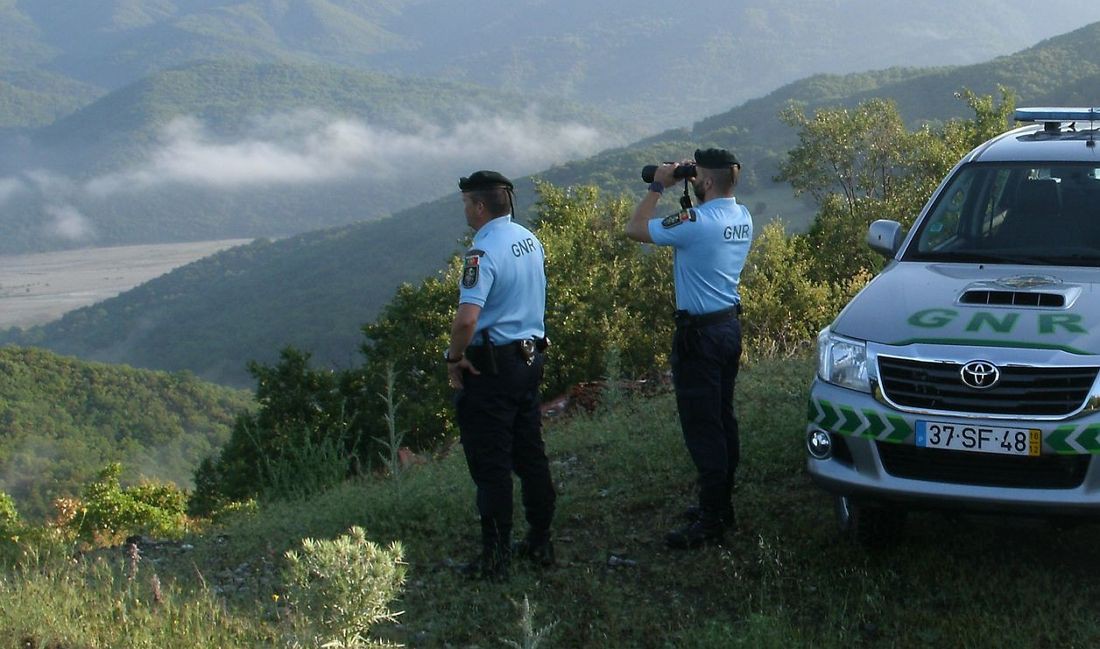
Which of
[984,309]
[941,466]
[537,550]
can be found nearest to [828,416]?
[941,466]

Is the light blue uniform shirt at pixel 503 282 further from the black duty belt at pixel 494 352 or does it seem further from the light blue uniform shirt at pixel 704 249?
the light blue uniform shirt at pixel 704 249

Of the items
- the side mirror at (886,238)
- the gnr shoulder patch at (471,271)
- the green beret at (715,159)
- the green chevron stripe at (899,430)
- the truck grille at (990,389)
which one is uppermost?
the green beret at (715,159)

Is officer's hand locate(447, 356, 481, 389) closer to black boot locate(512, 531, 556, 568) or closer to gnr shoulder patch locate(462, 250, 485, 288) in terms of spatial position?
gnr shoulder patch locate(462, 250, 485, 288)

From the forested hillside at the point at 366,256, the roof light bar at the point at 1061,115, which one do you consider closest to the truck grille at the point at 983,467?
the roof light bar at the point at 1061,115

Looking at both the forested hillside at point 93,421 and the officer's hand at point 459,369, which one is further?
the forested hillside at point 93,421

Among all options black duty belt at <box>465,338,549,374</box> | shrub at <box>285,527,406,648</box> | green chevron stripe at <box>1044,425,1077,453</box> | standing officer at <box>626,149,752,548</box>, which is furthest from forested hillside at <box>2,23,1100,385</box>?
shrub at <box>285,527,406,648</box>

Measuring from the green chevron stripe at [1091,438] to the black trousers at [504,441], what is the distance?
221cm

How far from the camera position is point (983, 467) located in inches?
177

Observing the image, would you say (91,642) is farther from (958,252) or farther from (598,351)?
(598,351)

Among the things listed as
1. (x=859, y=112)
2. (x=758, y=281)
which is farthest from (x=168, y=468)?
(x=758, y=281)

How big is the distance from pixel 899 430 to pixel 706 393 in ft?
3.65

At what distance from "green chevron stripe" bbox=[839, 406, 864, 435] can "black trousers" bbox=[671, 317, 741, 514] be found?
2.87 feet

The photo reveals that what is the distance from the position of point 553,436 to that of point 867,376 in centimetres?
421

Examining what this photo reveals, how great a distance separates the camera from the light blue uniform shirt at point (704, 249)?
5.43 metres
